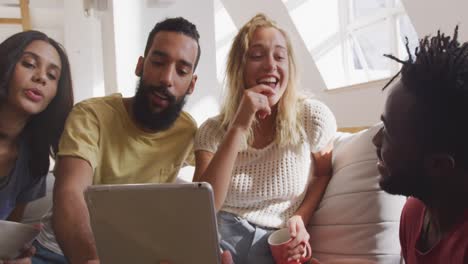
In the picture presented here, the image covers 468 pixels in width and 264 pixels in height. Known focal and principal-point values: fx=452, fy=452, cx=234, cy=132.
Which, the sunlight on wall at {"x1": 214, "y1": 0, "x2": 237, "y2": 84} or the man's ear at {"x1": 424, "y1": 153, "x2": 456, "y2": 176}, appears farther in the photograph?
the sunlight on wall at {"x1": 214, "y1": 0, "x2": 237, "y2": 84}

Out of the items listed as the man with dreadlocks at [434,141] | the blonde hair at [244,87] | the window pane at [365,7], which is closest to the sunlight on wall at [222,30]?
the window pane at [365,7]

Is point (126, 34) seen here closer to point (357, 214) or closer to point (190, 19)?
point (190, 19)

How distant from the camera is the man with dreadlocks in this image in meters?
0.67

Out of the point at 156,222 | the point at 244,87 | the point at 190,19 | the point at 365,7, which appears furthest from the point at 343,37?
the point at 156,222

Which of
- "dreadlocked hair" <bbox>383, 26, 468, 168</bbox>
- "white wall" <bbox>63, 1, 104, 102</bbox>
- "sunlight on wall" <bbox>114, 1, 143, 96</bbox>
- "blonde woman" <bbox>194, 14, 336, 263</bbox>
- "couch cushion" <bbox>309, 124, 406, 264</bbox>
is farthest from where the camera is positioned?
"white wall" <bbox>63, 1, 104, 102</bbox>

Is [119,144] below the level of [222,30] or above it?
below

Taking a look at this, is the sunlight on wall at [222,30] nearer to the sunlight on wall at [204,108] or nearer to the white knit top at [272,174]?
the sunlight on wall at [204,108]

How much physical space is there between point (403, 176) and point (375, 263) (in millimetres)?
394

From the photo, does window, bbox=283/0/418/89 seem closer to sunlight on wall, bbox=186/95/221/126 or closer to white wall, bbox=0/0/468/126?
white wall, bbox=0/0/468/126

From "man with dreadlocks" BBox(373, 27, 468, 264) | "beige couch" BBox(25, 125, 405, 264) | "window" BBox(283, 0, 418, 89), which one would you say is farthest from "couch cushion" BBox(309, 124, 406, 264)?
"window" BBox(283, 0, 418, 89)

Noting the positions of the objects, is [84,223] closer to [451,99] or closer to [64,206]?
[64,206]

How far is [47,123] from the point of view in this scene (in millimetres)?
1312

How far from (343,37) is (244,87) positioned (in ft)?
10.0

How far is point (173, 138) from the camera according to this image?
1.32 metres
